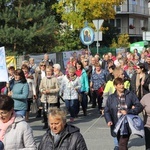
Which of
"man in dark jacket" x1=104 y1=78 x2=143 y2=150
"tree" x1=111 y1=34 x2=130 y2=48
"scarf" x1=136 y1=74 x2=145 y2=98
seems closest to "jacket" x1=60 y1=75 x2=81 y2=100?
"scarf" x1=136 y1=74 x2=145 y2=98

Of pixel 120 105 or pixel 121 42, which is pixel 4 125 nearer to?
pixel 120 105

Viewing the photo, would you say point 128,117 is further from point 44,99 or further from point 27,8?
point 27,8

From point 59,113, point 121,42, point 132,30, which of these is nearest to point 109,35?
point 121,42

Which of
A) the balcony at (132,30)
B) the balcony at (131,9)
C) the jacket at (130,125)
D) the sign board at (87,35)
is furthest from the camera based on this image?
the balcony at (132,30)

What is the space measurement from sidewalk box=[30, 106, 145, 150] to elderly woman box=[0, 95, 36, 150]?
4.65 m

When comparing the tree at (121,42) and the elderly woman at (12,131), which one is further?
the tree at (121,42)

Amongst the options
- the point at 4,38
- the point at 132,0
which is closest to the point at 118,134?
the point at 4,38

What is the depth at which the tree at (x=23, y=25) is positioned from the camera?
103 feet

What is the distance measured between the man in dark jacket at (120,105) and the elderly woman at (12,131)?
2953 millimetres

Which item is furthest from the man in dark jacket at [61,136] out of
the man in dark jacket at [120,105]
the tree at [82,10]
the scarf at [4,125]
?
the tree at [82,10]

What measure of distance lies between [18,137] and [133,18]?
68079 mm

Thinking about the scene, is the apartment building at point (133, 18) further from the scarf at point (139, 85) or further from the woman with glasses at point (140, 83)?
the scarf at point (139, 85)

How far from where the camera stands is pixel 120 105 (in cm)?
752

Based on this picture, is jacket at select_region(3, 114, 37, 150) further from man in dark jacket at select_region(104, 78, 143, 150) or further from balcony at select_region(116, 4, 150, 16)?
balcony at select_region(116, 4, 150, 16)
